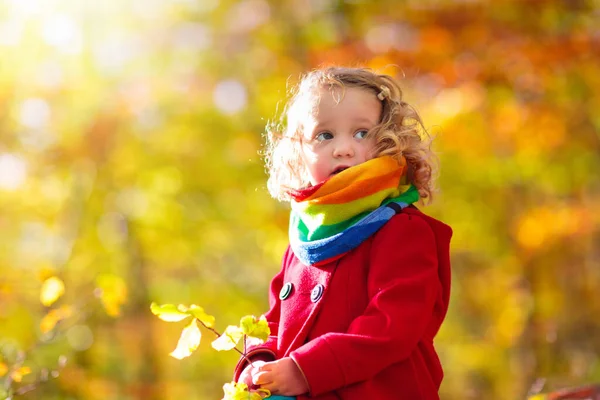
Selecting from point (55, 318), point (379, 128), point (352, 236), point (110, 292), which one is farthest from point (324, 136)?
point (55, 318)

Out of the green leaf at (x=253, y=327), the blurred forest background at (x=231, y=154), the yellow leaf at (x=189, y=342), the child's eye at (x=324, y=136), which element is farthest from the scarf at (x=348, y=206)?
the blurred forest background at (x=231, y=154)

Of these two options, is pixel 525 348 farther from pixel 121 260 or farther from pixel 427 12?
pixel 121 260

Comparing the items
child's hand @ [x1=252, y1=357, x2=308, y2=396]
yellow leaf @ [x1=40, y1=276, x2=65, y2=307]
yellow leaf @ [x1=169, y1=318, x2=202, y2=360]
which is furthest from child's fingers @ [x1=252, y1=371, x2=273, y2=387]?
yellow leaf @ [x1=40, y1=276, x2=65, y2=307]

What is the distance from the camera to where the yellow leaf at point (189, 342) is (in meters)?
1.64

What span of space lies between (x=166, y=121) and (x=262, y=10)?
5.53ft

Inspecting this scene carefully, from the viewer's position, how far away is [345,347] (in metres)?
1.71

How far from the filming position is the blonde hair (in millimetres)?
1954

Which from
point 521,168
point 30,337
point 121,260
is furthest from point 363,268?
point 121,260

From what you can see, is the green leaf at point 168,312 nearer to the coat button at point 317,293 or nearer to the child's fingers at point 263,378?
the child's fingers at point 263,378

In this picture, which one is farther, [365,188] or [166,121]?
[166,121]

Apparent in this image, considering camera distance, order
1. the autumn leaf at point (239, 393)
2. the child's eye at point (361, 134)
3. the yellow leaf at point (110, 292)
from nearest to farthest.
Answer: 1. the autumn leaf at point (239, 393)
2. the child's eye at point (361, 134)
3. the yellow leaf at point (110, 292)

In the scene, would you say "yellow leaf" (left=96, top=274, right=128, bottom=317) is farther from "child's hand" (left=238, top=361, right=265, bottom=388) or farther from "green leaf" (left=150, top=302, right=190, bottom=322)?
"green leaf" (left=150, top=302, right=190, bottom=322)

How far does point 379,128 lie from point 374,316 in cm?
52

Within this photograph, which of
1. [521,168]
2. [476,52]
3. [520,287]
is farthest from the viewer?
[520,287]
